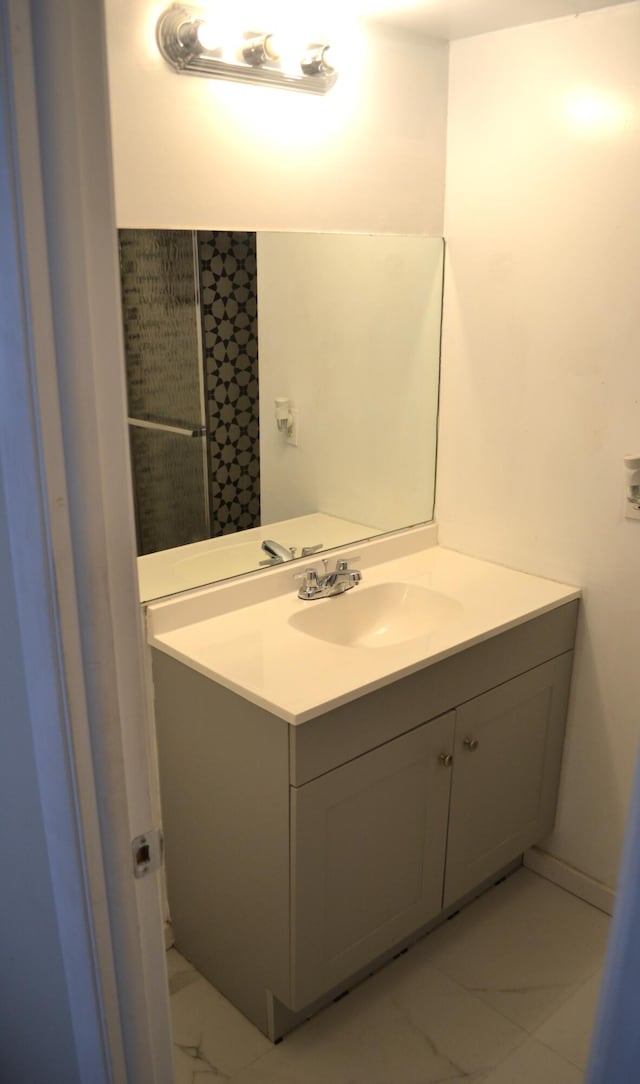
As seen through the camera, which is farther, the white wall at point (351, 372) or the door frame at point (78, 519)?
the white wall at point (351, 372)

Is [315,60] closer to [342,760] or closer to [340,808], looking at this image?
[342,760]

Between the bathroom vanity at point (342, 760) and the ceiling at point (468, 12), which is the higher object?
the ceiling at point (468, 12)

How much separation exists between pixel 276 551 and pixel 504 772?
2.55 feet

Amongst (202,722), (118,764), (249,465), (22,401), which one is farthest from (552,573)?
(22,401)

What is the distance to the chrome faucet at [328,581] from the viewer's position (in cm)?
202

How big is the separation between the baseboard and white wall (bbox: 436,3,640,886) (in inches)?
1.4

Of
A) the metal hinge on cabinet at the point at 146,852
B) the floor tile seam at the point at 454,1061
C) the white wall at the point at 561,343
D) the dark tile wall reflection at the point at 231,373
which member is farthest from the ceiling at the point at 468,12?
the floor tile seam at the point at 454,1061

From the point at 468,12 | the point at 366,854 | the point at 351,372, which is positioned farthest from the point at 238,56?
the point at 366,854

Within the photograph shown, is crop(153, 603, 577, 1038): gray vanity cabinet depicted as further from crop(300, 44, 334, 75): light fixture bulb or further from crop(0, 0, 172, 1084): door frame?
crop(300, 44, 334, 75): light fixture bulb

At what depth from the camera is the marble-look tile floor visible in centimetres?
177

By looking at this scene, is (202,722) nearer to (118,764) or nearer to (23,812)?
(23,812)

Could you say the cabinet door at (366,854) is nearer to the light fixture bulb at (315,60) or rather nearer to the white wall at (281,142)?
the white wall at (281,142)

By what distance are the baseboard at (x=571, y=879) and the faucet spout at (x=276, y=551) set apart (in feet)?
3.62

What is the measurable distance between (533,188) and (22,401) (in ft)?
5.08
